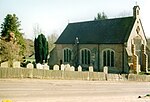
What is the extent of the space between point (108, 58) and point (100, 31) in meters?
6.39

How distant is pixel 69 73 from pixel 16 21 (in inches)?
672

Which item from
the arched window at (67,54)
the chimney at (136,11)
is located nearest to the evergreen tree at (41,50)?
the arched window at (67,54)

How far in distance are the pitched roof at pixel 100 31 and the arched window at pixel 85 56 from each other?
5.43ft

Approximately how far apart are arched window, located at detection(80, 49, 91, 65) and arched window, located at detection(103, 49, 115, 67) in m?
3.83

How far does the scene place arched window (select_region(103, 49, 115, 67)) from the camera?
50.0 metres

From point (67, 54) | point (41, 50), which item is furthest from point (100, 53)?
point (41, 50)

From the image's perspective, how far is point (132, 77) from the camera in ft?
135

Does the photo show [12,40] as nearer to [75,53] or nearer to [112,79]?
[112,79]

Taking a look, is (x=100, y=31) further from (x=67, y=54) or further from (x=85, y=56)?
(x=67, y=54)

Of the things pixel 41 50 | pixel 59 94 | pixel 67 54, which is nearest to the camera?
pixel 59 94

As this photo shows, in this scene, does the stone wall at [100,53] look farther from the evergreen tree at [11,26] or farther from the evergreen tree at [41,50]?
the evergreen tree at [11,26]

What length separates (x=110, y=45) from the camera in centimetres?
5034

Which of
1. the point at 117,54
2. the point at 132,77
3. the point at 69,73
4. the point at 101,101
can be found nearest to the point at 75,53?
the point at 117,54

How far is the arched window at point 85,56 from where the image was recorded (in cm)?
→ 5445
